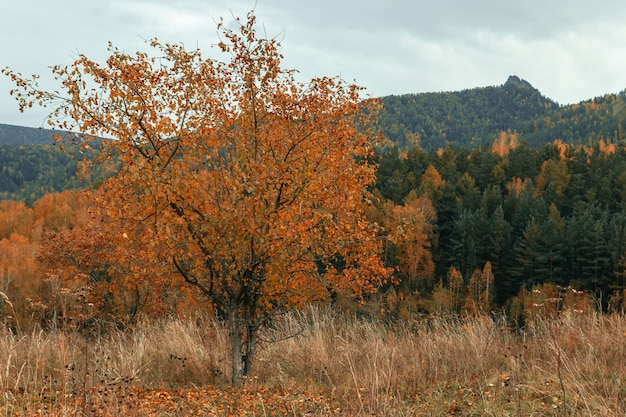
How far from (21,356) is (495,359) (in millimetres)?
6782

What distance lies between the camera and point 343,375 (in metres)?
6.85

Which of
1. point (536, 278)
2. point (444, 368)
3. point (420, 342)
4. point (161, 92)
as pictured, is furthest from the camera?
point (536, 278)

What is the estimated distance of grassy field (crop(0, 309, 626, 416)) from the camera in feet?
14.8

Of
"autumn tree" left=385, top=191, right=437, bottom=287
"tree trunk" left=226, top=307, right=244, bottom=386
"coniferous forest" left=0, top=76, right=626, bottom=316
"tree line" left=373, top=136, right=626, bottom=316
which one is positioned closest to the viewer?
"tree trunk" left=226, top=307, right=244, bottom=386

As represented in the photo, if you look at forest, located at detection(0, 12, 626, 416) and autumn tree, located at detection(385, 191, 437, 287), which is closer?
forest, located at detection(0, 12, 626, 416)

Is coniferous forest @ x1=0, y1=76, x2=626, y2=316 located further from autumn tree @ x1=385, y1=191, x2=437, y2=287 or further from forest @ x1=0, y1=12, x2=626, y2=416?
forest @ x1=0, y1=12, x2=626, y2=416

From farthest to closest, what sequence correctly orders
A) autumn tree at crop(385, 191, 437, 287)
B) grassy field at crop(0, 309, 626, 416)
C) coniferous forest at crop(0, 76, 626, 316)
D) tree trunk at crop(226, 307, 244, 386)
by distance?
autumn tree at crop(385, 191, 437, 287) < coniferous forest at crop(0, 76, 626, 316) < tree trunk at crop(226, 307, 244, 386) < grassy field at crop(0, 309, 626, 416)

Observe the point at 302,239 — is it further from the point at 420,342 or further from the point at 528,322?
the point at 528,322

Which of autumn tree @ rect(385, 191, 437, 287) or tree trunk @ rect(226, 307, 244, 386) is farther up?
tree trunk @ rect(226, 307, 244, 386)

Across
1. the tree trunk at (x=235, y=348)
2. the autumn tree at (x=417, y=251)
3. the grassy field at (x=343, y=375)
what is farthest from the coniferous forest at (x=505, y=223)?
the tree trunk at (x=235, y=348)

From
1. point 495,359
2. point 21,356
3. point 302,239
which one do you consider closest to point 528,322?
point 495,359

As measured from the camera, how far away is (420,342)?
24.8 ft

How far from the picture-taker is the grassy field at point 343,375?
451 cm

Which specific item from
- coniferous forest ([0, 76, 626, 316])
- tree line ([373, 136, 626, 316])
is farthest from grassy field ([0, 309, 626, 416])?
tree line ([373, 136, 626, 316])
